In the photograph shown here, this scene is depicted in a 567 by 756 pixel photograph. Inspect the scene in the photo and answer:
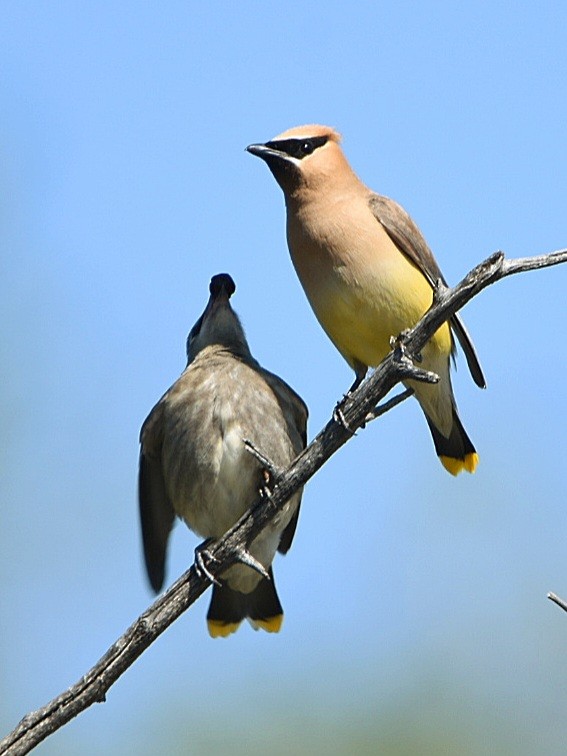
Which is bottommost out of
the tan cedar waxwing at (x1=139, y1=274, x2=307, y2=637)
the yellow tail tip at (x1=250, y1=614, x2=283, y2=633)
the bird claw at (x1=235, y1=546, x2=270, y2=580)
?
the bird claw at (x1=235, y1=546, x2=270, y2=580)

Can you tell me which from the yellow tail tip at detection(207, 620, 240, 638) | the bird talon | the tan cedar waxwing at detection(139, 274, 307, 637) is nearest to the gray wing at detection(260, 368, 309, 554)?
the tan cedar waxwing at detection(139, 274, 307, 637)

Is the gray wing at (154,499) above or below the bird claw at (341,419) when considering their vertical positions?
above

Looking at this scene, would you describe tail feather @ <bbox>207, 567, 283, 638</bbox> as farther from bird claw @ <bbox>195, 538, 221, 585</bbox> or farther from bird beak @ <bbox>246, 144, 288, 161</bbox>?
bird beak @ <bbox>246, 144, 288, 161</bbox>

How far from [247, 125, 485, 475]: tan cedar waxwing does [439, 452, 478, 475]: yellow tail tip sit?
0.11 meters

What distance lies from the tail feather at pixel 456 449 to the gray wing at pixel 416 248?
49cm

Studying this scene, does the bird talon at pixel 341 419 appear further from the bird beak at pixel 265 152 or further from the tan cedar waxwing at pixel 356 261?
the bird beak at pixel 265 152

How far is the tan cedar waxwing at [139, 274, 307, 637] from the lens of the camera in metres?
6.09

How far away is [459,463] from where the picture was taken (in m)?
7.04

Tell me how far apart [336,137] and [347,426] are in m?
2.23

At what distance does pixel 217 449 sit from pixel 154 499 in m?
0.50

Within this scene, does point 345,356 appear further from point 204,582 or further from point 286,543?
point 204,582

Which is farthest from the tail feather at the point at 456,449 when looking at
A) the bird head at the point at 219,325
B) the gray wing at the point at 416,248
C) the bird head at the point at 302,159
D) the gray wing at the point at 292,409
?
the bird head at the point at 302,159

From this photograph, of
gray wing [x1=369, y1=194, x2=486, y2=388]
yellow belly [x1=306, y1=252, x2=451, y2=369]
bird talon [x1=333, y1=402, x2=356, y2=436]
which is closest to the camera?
bird talon [x1=333, y1=402, x2=356, y2=436]

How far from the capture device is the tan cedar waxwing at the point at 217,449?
6090mm
